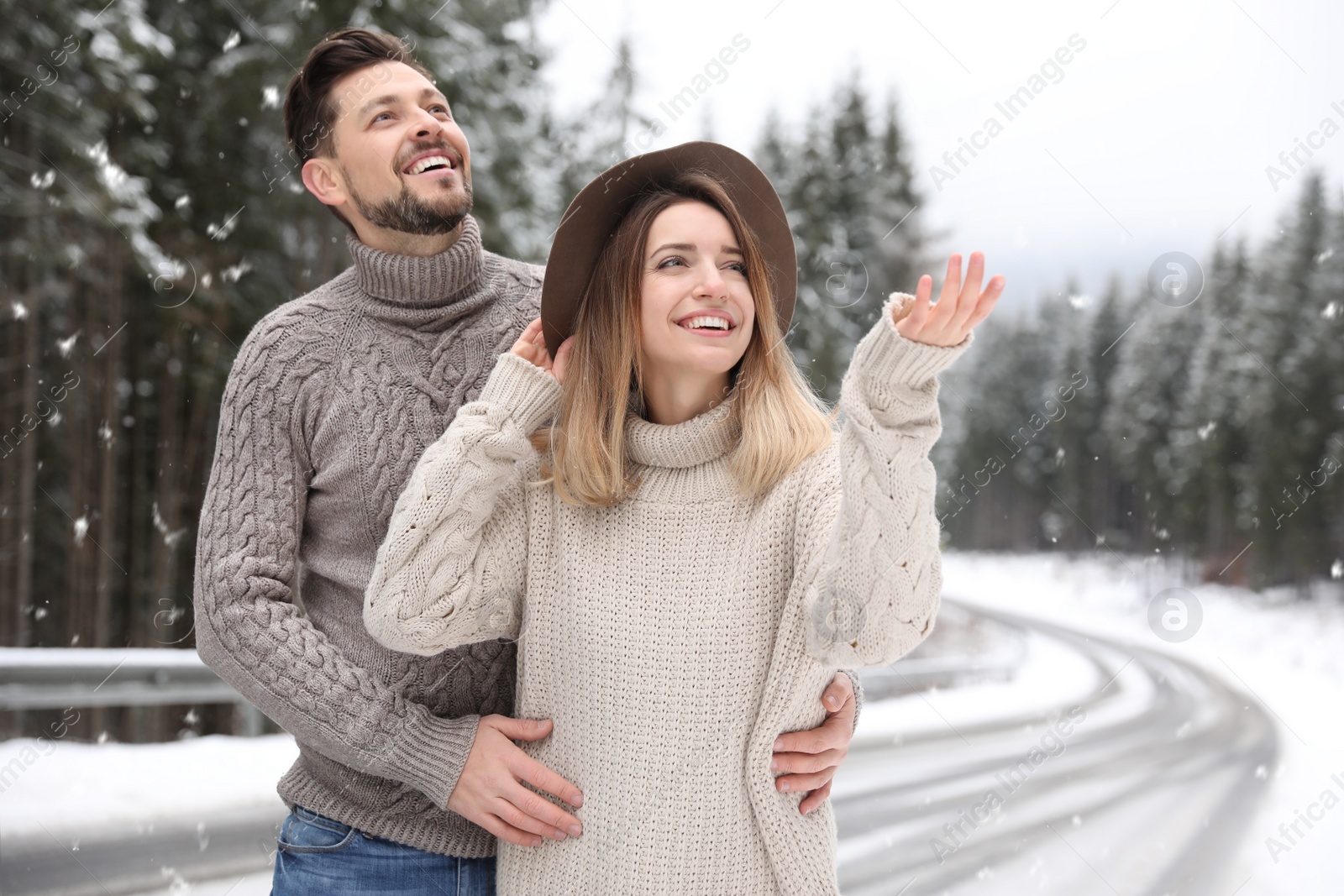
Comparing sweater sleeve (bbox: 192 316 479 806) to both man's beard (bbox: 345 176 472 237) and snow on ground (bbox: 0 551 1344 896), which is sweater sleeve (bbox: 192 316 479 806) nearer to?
man's beard (bbox: 345 176 472 237)

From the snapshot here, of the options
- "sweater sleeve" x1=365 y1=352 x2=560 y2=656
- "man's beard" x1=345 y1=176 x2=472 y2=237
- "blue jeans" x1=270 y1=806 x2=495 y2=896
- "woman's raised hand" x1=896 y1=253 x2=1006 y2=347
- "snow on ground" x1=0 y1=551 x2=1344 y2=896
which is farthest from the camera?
"snow on ground" x1=0 y1=551 x2=1344 y2=896

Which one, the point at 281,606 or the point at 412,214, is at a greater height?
the point at 412,214

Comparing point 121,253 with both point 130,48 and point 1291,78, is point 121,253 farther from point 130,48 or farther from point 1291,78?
point 1291,78

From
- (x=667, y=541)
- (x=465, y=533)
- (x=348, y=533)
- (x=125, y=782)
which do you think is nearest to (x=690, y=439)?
(x=667, y=541)

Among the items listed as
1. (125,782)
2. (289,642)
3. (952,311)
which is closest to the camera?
(952,311)

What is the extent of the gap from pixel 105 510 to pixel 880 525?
9688 millimetres

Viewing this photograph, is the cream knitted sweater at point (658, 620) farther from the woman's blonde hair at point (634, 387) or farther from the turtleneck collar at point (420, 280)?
the turtleneck collar at point (420, 280)

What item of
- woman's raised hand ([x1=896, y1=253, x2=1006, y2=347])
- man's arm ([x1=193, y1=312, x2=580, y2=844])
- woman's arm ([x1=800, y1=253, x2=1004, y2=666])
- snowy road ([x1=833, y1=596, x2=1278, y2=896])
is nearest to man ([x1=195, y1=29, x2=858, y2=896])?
man's arm ([x1=193, y1=312, x2=580, y2=844])

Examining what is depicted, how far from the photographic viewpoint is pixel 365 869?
2102 mm

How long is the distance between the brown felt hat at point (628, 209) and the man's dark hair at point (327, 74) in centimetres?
67

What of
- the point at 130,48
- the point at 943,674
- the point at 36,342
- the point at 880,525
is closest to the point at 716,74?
the point at 880,525

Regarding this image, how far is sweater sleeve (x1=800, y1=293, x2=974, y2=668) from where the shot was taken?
1477mm

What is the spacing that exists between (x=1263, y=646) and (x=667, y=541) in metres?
18.9

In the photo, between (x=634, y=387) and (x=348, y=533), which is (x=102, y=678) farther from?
(x=634, y=387)
